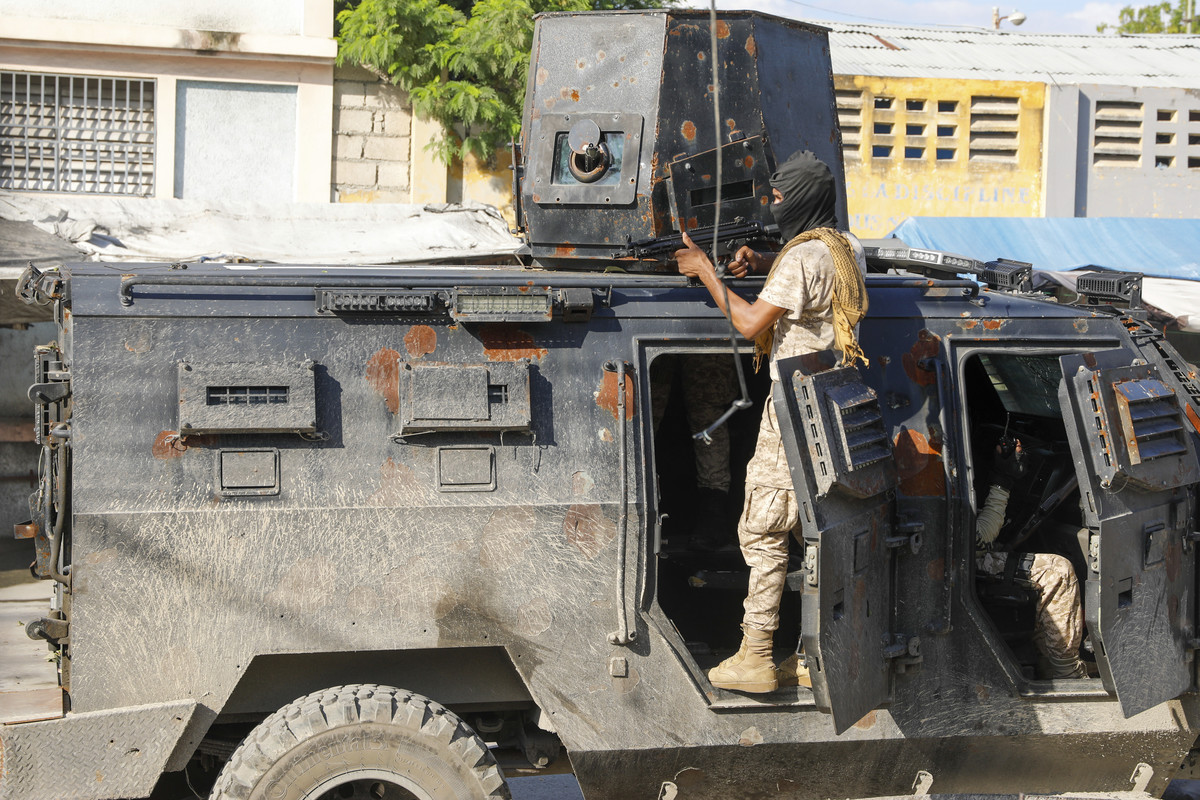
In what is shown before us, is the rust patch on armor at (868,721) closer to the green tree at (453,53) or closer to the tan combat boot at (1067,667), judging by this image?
the tan combat boot at (1067,667)

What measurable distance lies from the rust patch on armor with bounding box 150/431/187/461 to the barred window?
849 cm

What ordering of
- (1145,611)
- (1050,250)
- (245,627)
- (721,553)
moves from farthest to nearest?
(1050,250)
(721,553)
(1145,611)
(245,627)

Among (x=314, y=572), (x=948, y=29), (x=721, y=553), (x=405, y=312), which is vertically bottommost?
(x=721, y=553)

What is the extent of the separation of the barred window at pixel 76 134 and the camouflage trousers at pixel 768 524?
9120 millimetres

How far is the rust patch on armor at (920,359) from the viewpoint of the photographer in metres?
3.88

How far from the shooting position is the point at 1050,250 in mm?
10977

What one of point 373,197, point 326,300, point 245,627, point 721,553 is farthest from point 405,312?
point 373,197

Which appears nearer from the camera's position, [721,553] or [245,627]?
[245,627]

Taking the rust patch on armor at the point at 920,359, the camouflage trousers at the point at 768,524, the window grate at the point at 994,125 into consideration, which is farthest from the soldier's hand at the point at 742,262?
the window grate at the point at 994,125

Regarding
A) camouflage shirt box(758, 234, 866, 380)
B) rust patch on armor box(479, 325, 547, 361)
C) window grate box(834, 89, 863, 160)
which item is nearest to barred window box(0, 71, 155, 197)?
window grate box(834, 89, 863, 160)

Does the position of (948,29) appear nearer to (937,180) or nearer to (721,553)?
(937,180)

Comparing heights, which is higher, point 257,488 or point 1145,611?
point 257,488

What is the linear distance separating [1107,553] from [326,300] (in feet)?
8.47

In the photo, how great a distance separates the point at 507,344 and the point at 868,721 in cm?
175
